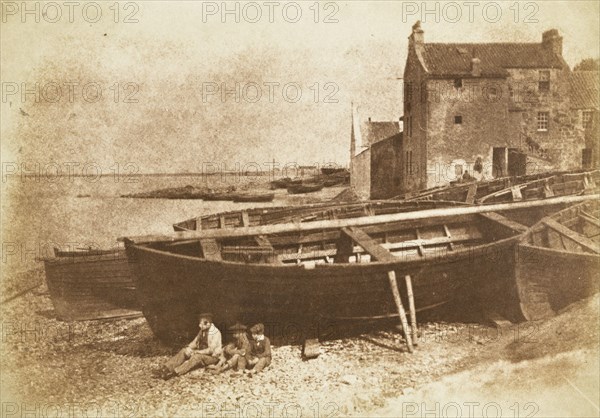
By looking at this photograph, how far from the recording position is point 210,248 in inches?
320

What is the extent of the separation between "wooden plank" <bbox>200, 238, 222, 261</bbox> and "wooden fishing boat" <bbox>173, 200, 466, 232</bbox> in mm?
2141

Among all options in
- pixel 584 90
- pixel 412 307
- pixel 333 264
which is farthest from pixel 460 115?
pixel 333 264

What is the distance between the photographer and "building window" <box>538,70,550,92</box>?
2622 centimetres

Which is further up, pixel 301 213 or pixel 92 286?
pixel 301 213

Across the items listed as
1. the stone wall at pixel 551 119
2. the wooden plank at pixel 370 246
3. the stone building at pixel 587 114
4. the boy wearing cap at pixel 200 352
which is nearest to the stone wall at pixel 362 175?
the stone wall at pixel 551 119

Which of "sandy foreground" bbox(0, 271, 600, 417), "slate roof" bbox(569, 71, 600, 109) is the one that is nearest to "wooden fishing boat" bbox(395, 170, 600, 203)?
"sandy foreground" bbox(0, 271, 600, 417)

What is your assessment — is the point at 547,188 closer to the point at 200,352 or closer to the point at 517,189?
the point at 517,189

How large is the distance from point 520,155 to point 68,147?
20.9 m

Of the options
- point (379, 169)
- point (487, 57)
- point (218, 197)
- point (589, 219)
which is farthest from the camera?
point (218, 197)

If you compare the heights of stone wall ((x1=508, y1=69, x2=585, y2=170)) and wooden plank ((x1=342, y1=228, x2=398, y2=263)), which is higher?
stone wall ((x1=508, y1=69, x2=585, y2=170))

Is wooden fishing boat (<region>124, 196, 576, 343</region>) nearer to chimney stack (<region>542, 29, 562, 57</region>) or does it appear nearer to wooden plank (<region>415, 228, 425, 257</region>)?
wooden plank (<region>415, 228, 425, 257</region>)

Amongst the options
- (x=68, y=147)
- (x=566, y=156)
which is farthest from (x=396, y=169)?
(x=68, y=147)

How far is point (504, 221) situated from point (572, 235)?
1430 mm

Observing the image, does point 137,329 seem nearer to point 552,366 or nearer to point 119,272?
point 119,272
